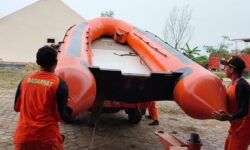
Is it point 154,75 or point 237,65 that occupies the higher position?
point 237,65

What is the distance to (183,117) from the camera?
27.6 feet

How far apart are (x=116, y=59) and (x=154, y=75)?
1.58 m

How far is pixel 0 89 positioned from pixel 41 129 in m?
9.44

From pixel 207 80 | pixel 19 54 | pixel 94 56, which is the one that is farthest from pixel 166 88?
pixel 19 54

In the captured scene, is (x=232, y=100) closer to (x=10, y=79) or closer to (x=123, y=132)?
(x=123, y=132)

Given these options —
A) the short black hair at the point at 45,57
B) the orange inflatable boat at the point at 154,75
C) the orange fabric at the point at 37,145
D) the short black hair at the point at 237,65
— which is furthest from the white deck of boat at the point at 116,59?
the orange fabric at the point at 37,145

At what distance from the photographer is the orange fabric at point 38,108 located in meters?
2.97

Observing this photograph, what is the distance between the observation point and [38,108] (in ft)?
9.77

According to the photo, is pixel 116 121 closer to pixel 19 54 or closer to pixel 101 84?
pixel 101 84

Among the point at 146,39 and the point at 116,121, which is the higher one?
the point at 146,39

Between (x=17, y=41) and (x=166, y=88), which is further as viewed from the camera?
(x=17, y=41)

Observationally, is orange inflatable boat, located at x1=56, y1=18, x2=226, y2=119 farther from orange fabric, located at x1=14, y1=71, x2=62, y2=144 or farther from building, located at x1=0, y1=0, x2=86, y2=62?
building, located at x1=0, y1=0, x2=86, y2=62

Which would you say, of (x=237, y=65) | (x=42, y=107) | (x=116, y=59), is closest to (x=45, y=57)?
(x=42, y=107)

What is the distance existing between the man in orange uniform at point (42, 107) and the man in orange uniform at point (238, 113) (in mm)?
1676
